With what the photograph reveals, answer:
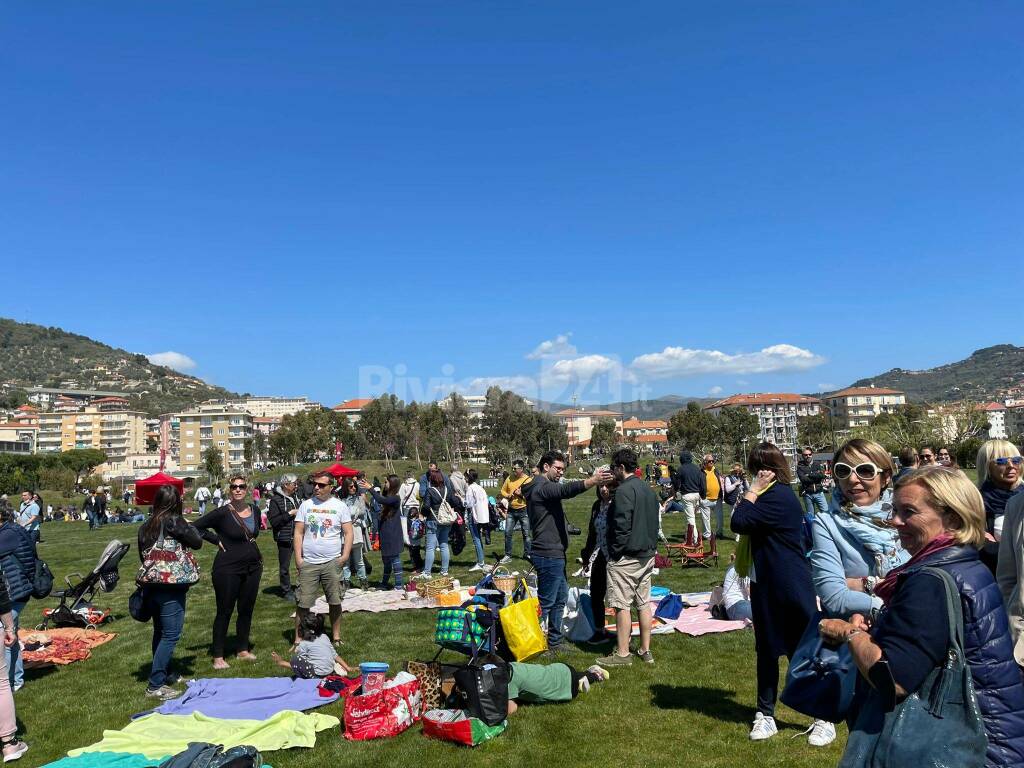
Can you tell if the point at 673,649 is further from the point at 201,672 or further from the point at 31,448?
the point at 31,448

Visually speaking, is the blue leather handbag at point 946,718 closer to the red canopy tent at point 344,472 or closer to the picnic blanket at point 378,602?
the picnic blanket at point 378,602

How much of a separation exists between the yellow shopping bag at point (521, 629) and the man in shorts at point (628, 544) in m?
0.85

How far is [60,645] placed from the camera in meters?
8.86

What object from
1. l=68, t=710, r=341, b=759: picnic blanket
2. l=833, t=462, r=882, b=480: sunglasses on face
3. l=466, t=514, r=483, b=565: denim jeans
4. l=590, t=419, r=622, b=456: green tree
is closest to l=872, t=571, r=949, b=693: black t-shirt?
l=833, t=462, r=882, b=480: sunglasses on face

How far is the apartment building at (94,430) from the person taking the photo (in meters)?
151

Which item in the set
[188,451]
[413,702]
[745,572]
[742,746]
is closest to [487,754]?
[413,702]

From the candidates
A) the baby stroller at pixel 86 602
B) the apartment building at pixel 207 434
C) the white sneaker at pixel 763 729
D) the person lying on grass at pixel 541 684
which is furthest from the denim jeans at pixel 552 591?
the apartment building at pixel 207 434

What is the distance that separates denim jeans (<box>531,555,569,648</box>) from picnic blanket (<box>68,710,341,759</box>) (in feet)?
8.18

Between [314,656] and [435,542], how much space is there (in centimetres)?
546

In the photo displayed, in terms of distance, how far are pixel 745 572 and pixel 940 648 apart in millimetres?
3285

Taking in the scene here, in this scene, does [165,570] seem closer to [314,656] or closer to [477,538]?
[314,656]

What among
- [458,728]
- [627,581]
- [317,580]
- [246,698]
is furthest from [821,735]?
[317,580]

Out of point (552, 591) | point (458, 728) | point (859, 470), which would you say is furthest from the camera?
point (552, 591)

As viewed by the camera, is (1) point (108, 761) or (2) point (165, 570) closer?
(1) point (108, 761)
